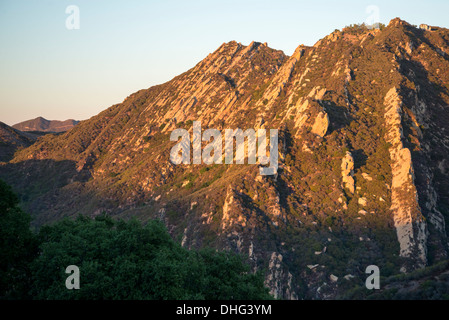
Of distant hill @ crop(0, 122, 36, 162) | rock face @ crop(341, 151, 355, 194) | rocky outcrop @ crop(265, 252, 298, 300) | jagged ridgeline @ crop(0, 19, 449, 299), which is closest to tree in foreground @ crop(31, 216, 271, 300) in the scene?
rocky outcrop @ crop(265, 252, 298, 300)

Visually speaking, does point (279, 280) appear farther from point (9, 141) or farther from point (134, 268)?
point (9, 141)

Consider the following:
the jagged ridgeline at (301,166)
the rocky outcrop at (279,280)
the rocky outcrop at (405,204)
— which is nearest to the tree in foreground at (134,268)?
the rocky outcrop at (279,280)

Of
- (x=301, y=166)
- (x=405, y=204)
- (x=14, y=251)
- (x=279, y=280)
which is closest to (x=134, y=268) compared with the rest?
(x=14, y=251)

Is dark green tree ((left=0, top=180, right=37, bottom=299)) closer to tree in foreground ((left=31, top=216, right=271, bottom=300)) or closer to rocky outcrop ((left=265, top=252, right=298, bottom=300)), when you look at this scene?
tree in foreground ((left=31, top=216, right=271, bottom=300))

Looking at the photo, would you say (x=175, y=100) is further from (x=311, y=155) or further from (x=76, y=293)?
(x=76, y=293)

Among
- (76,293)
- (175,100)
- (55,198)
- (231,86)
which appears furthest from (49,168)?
(76,293)

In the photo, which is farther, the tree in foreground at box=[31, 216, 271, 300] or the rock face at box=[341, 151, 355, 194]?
the rock face at box=[341, 151, 355, 194]
